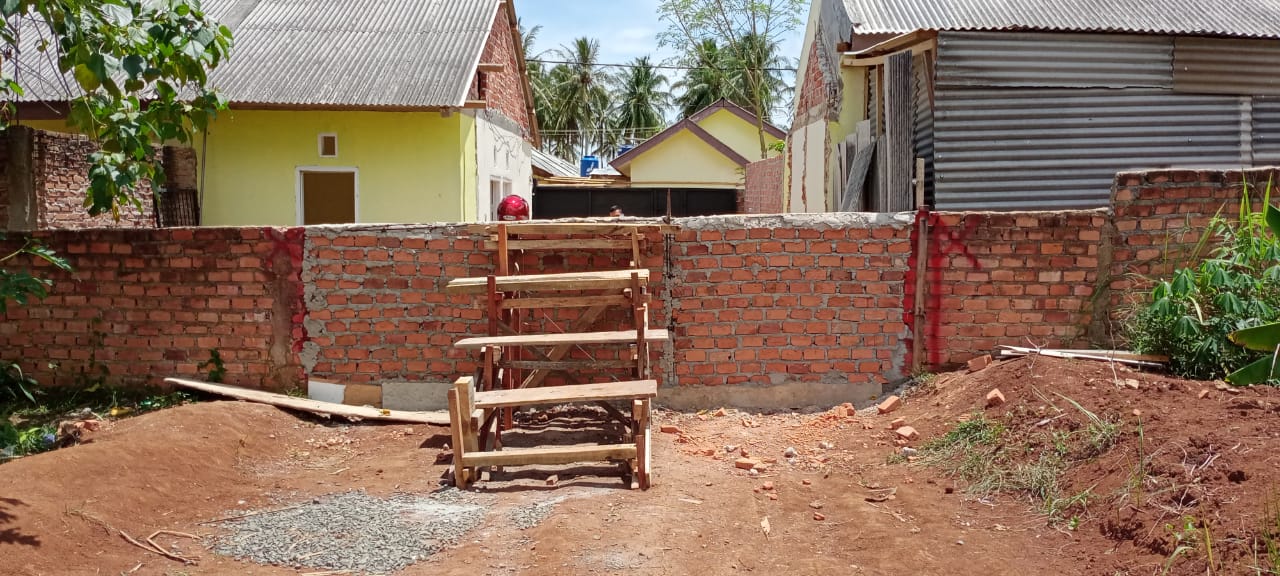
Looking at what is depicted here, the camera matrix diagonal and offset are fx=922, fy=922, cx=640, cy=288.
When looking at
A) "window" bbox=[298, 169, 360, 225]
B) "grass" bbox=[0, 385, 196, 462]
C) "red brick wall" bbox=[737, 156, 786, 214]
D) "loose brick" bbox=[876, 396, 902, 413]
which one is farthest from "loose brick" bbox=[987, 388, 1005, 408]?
"window" bbox=[298, 169, 360, 225]

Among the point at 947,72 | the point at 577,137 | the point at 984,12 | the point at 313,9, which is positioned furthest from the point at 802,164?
the point at 577,137

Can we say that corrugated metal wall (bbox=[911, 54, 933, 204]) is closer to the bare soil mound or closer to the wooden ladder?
the bare soil mound

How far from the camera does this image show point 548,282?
228 inches

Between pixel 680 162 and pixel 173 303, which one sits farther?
pixel 680 162

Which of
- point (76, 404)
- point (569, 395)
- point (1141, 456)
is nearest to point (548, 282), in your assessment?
point (569, 395)

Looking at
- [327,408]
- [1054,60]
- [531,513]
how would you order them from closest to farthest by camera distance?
[531,513] < [327,408] < [1054,60]

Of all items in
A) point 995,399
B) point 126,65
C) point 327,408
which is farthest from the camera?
point 327,408

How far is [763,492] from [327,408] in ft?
10.3

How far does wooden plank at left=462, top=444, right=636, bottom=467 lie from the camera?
491 cm

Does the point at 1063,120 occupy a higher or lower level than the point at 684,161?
lower

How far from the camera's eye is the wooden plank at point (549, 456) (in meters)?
4.91

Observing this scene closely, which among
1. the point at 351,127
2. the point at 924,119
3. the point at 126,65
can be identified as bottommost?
the point at 126,65

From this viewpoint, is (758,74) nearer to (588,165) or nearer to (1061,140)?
(588,165)

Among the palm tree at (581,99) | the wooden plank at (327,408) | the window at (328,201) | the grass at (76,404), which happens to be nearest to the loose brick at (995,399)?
the wooden plank at (327,408)
